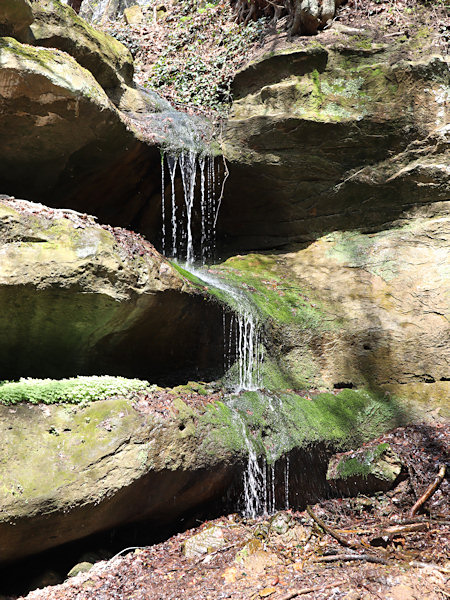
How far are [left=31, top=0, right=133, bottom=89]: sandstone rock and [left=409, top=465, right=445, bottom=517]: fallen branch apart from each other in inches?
323

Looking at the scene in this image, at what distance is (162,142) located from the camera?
836 centimetres

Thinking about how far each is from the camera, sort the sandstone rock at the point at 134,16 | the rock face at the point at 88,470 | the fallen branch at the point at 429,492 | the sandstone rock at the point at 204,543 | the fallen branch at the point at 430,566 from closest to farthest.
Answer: the fallen branch at the point at 430,566
the rock face at the point at 88,470
the sandstone rock at the point at 204,543
the fallen branch at the point at 429,492
the sandstone rock at the point at 134,16

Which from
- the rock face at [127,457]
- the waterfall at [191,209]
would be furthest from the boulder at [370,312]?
the rock face at [127,457]

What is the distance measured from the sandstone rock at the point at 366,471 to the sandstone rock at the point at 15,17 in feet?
24.3

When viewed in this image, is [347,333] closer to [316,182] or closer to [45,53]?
[316,182]

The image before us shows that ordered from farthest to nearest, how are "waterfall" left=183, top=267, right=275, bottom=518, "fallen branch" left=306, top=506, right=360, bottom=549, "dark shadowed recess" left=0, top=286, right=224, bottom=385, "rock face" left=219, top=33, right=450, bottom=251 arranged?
"rock face" left=219, top=33, right=450, bottom=251, "waterfall" left=183, top=267, right=275, bottom=518, "dark shadowed recess" left=0, top=286, right=224, bottom=385, "fallen branch" left=306, top=506, right=360, bottom=549

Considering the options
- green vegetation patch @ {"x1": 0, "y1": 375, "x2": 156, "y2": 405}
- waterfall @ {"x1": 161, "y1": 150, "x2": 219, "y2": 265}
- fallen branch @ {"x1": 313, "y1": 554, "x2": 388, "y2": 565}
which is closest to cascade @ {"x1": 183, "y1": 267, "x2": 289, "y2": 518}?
fallen branch @ {"x1": 313, "y1": 554, "x2": 388, "y2": 565}

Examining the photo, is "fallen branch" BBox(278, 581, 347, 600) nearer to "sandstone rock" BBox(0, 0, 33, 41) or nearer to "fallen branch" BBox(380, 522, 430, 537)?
"fallen branch" BBox(380, 522, 430, 537)

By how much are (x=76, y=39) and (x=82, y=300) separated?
16.0 feet

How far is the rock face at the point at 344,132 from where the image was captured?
8430mm

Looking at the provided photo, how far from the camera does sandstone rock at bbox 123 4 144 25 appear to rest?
1366 cm

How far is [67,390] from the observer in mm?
4816

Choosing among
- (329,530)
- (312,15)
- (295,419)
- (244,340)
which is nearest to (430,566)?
(329,530)

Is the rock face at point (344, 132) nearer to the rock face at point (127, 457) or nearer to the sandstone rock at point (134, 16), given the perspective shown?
the rock face at point (127, 457)
